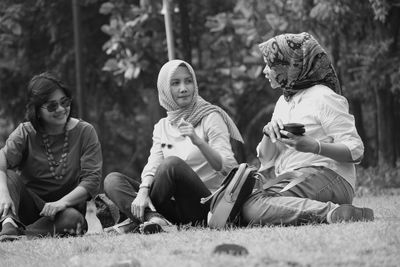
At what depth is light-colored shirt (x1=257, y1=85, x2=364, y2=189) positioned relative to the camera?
6.00 metres

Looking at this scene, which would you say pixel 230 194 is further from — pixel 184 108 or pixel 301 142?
pixel 184 108

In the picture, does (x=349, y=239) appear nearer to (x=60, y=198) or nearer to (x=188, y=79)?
(x=188, y=79)

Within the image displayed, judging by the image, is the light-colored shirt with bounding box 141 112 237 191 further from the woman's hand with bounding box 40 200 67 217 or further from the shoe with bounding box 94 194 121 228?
the woman's hand with bounding box 40 200 67 217

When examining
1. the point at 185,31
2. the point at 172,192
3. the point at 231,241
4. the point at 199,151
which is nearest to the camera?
the point at 231,241

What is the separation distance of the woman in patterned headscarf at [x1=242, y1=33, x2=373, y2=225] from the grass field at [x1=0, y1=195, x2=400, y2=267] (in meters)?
0.37

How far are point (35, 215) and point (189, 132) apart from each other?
1.53 meters

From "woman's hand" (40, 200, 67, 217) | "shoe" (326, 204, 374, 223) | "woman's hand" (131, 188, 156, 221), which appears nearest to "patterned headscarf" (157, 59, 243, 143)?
"woman's hand" (131, 188, 156, 221)

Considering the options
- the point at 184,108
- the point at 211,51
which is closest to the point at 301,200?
the point at 184,108

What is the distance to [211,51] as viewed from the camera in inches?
647

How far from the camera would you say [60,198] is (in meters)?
6.84

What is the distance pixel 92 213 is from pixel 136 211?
17.1ft

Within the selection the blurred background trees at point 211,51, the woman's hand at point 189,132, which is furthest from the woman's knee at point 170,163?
the blurred background trees at point 211,51

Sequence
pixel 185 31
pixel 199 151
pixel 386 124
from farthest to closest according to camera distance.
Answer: pixel 185 31 → pixel 386 124 → pixel 199 151

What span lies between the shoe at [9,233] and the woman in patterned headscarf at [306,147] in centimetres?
162
